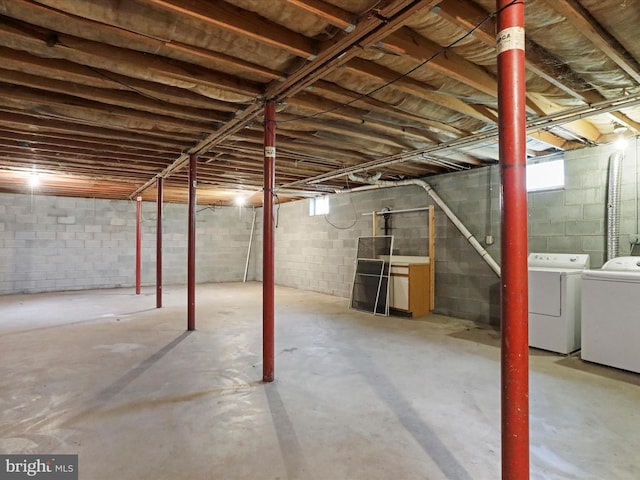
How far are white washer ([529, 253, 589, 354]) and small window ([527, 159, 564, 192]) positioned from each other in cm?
94

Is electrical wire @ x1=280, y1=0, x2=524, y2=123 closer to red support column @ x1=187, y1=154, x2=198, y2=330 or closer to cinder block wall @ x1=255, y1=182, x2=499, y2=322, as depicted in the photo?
red support column @ x1=187, y1=154, x2=198, y2=330

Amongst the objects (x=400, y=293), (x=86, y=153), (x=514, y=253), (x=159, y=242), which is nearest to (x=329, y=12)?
(x=514, y=253)

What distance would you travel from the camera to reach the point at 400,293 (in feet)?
18.2

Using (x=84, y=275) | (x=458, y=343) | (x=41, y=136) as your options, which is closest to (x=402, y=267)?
(x=458, y=343)

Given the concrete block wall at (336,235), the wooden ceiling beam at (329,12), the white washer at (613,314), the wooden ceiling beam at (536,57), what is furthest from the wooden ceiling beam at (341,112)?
the concrete block wall at (336,235)

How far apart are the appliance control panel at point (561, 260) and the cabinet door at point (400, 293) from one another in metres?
1.73

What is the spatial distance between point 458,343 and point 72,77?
4.25 m

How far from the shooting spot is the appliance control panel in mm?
3883

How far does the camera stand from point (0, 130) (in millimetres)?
3695

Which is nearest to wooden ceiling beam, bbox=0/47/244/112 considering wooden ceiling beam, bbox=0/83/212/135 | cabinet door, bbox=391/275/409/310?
wooden ceiling beam, bbox=0/83/212/135

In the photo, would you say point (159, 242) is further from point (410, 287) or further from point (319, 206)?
point (410, 287)

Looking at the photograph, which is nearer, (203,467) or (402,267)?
(203,467)

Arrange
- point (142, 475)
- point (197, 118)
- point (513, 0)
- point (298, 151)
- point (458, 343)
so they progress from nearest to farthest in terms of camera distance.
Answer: point (513, 0), point (142, 475), point (197, 118), point (458, 343), point (298, 151)

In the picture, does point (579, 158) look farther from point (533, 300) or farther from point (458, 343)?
point (458, 343)
